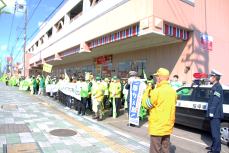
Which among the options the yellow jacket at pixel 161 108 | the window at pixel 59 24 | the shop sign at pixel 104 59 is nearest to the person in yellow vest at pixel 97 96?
the yellow jacket at pixel 161 108

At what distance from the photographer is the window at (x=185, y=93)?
34.8 feet

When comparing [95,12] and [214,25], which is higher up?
[95,12]

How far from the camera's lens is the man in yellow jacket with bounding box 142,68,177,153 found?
5.27 meters

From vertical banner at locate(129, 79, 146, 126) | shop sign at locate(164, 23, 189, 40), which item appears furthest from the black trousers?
shop sign at locate(164, 23, 189, 40)

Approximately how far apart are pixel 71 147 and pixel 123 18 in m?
8.84

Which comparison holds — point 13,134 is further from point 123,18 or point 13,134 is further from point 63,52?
point 63,52

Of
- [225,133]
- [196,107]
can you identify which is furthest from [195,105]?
[225,133]

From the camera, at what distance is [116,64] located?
2091cm

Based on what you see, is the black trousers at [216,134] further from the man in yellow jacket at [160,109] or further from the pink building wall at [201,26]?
the pink building wall at [201,26]

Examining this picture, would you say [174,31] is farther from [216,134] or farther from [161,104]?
[161,104]

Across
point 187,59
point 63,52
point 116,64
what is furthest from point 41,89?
point 187,59

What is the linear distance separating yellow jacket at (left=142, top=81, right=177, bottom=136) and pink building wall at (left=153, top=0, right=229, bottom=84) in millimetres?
8033

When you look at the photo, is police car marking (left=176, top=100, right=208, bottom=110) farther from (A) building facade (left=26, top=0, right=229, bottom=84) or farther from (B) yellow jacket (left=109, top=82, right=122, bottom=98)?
(A) building facade (left=26, top=0, right=229, bottom=84)

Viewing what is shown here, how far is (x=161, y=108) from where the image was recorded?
5281mm
